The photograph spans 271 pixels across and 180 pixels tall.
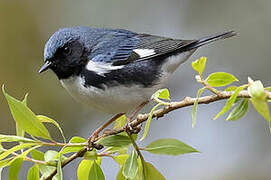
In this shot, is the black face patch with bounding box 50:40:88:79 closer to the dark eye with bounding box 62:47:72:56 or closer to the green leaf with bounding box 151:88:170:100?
the dark eye with bounding box 62:47:72:56

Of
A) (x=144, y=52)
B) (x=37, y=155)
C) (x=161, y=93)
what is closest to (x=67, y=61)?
(x=144, y=52)

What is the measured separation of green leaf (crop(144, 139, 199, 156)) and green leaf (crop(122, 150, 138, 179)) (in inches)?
3.3

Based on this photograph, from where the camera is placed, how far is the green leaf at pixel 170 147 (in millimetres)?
1580

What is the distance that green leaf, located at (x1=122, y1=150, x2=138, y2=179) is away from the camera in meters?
1.54

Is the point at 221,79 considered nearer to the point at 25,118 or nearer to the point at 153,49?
the point at 25,118

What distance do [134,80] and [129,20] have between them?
120 inches

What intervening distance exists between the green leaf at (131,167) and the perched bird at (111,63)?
927 millimetres

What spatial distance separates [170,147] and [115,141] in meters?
0.21

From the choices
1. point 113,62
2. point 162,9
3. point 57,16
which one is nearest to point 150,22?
point 162,9

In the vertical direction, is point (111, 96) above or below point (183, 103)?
below

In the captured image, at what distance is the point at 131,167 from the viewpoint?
157 cm

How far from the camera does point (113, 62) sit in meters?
2.64

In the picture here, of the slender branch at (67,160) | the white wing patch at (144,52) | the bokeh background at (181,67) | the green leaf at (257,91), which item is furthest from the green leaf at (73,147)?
the bokeh background at (181,67)

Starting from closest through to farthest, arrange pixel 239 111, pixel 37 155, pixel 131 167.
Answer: pixel 239 111
pixel 131 167
pixel 37 155
